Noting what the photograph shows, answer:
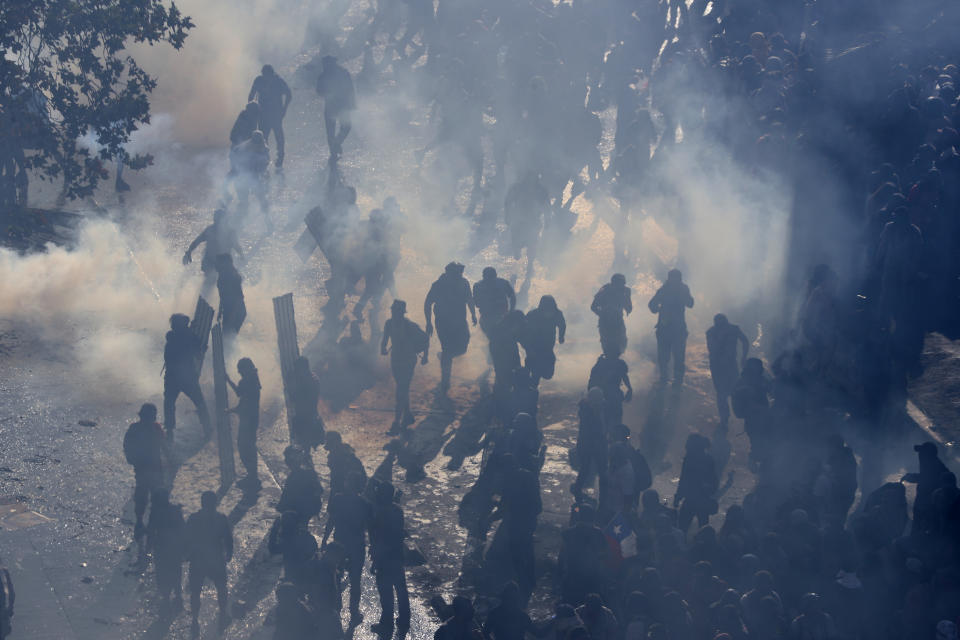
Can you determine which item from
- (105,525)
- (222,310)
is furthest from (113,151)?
(105,525)

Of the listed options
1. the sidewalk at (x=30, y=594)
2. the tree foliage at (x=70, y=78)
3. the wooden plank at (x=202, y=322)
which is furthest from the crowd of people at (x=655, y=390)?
the tree foliage at (x=70, y=78)

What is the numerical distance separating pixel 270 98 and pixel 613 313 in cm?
913

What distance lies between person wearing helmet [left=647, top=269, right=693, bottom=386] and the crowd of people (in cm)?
3

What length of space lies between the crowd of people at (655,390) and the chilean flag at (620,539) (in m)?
0.04

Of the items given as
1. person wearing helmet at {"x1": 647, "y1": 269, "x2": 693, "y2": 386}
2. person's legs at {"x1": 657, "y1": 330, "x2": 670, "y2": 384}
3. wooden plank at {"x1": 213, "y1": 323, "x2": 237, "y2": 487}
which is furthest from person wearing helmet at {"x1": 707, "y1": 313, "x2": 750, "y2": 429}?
wooden plank at {"x1": 213, "y1": 323, "x2": 237, "y2": 487}

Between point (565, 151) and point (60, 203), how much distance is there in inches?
374

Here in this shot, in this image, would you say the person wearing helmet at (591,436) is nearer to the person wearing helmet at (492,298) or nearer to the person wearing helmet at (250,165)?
the person wearing helmet at (492,298)

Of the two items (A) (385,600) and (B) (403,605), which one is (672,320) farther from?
(A) (385,600)

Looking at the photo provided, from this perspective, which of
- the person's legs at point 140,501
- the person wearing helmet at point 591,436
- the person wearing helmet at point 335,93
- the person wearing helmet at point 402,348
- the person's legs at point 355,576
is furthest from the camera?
the person wearing helmet at point 335,93

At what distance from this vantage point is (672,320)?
13641 mm

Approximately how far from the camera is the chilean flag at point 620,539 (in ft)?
30.2

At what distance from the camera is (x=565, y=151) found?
1962cm

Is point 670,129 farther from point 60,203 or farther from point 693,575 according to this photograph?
point 693,575

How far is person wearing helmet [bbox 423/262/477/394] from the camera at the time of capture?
1374cm
